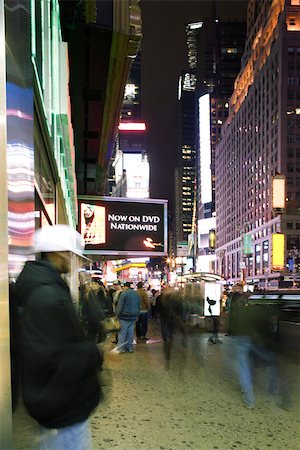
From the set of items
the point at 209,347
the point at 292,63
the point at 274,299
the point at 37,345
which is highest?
the point at 292,63

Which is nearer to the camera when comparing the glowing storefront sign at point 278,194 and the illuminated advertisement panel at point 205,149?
the glowing storefront sign at point 278,194

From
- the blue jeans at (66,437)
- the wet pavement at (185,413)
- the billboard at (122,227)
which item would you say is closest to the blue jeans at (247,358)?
the wet pavement at (185,413)

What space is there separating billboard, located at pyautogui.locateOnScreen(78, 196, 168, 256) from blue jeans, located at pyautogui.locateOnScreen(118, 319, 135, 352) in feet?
13.0

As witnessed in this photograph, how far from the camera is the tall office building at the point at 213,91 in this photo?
177 m

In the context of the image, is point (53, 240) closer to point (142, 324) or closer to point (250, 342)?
point (250, 342)

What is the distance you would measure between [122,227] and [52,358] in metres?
12.8

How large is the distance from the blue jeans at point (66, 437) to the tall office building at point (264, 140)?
80.3 m

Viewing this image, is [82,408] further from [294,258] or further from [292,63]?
[292,63]

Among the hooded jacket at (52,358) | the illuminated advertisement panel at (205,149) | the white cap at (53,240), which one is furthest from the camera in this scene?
the illuminated advertisement panel at (205,149)

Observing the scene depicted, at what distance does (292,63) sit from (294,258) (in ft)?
150

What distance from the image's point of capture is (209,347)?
1180 centimetres

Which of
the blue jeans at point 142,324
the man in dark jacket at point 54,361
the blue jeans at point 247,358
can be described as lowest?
the blue jeans at point 142,324

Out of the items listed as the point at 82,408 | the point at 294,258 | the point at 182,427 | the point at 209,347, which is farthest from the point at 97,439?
the point at 294,258

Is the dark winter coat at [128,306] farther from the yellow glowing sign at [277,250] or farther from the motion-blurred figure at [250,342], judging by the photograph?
the yellow glowing sign at [277,250]
